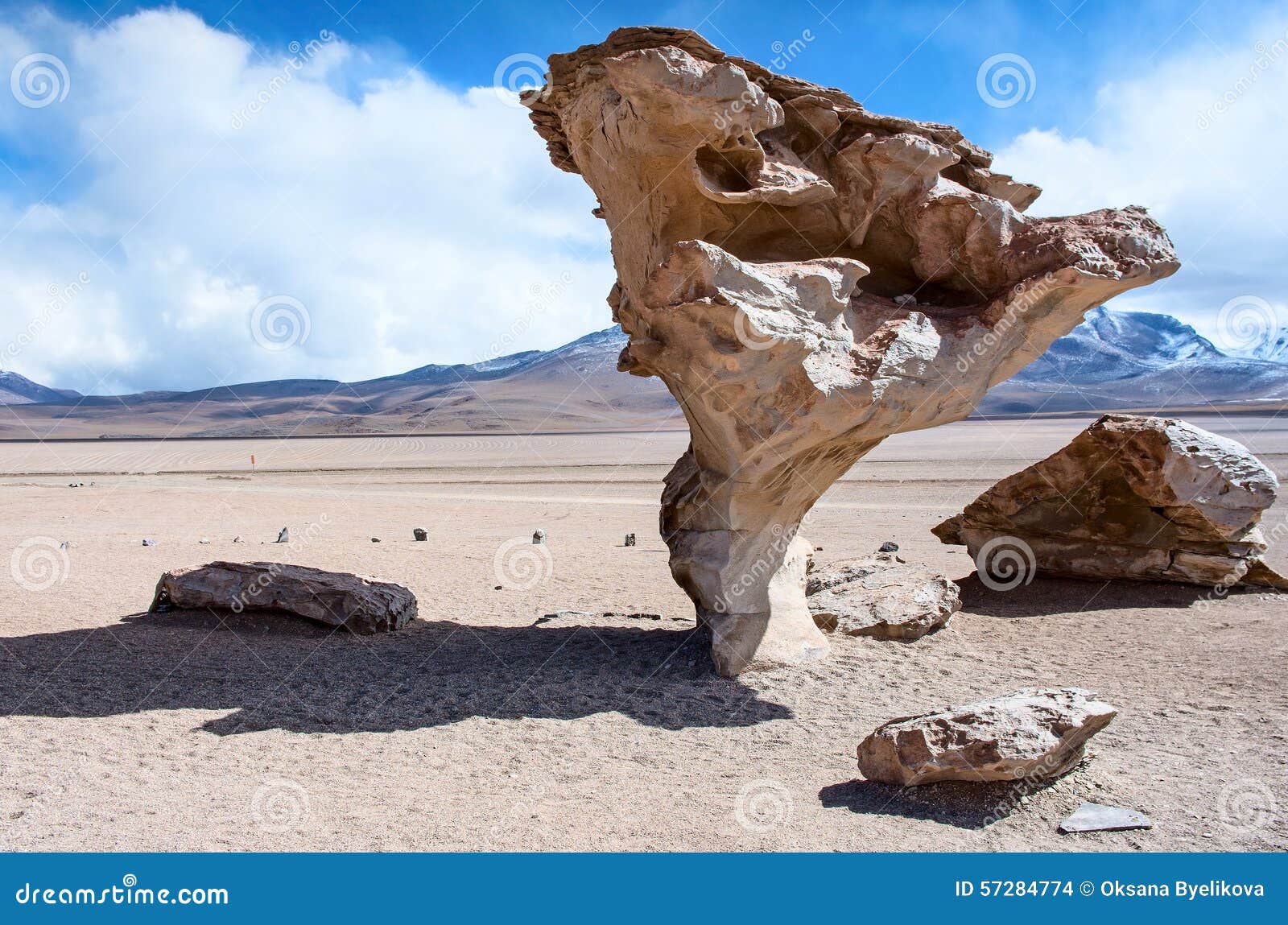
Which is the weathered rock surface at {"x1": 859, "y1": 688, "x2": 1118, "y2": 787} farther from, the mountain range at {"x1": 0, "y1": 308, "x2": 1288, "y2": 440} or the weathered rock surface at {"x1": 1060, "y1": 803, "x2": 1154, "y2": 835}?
the mountain range at {"x1": 0, "y1": 308, "x2": 1288, "y2": 440}

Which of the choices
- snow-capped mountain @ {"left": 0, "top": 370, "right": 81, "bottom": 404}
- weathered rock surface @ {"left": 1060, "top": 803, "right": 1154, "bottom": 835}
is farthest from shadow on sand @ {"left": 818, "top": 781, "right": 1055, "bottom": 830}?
snow-capped mountain @ {"left": 0, "top": 370, "right": 81, "bottom": 404}

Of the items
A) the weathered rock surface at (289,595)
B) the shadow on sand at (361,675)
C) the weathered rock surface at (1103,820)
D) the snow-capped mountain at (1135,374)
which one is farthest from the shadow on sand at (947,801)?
the snow-capped mountain at (1135,374)

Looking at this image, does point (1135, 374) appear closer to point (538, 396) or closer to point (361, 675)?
point (538, 396)

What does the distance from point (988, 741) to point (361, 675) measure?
15.9 ft

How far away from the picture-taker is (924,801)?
4.82 meters

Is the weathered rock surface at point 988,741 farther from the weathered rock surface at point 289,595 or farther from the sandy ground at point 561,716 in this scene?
the weathered rock surface at point 289,595

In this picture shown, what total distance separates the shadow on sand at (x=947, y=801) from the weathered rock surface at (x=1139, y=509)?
5917mm

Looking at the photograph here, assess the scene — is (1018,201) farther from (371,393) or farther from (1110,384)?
(371,393)

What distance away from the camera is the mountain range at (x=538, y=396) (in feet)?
291

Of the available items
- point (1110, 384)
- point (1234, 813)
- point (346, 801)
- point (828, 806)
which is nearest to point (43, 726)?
point (346, 801)

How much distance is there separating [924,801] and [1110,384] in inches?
5012

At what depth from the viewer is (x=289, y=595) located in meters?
8.93

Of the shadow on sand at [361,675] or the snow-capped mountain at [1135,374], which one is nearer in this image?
the shadow on sand at [361,675]

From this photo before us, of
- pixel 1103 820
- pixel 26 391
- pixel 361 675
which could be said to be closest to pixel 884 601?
pixel 1103 820
